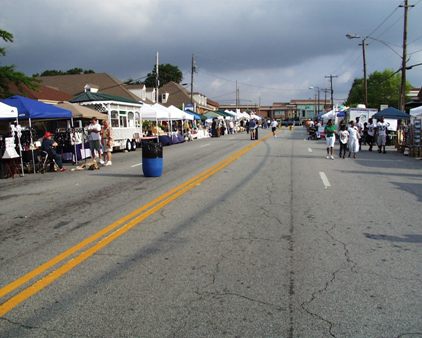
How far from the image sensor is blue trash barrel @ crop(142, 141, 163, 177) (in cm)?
1313

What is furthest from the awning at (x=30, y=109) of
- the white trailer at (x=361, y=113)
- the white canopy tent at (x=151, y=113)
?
the white trailer at (x=361, y=113)

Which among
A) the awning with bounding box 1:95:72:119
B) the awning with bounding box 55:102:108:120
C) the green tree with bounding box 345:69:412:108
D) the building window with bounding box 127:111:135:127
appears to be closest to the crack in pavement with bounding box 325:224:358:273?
the awning with bounding box 1:95:72:119

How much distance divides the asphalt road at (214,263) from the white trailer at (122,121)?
15.9 metres

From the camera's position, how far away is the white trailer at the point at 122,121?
26031 millimetres

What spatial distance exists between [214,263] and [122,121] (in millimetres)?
23666

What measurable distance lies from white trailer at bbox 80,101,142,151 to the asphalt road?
1588 centimetres

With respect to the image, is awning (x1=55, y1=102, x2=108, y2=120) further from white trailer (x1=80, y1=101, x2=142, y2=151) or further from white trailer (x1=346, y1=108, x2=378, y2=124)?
white trailer (x1=346, y1=108, x2=378, y2=124)

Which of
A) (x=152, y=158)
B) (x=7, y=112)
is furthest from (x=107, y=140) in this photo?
(x=152, y=158)

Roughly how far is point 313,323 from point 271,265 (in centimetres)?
147

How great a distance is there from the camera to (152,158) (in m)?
13.3

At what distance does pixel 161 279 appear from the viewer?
15.9 feet

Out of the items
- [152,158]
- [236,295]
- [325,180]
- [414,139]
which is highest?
[152,158]

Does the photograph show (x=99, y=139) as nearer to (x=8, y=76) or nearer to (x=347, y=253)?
(x=8, y=76)

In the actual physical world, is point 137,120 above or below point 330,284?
above
